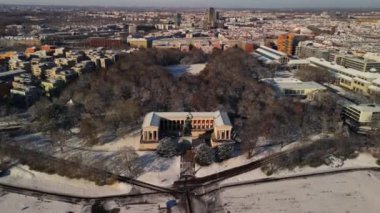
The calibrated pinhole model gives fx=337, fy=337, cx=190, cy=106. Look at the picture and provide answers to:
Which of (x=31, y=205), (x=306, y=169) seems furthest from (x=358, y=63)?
(x=31, y=205)

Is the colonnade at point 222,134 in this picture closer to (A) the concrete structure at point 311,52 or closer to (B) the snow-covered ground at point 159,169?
(B) the snow-covered ground at point 159,169

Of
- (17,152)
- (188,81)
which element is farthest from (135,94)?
(17,152)

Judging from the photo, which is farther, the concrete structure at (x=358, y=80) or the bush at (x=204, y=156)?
the concrete structure at (x=358, y=80)

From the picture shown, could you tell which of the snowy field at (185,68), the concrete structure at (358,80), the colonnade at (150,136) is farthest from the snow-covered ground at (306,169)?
the snowy field at (185,68)

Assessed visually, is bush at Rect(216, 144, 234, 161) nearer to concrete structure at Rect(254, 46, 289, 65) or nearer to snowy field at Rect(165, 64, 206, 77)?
snowy field at Rect(165, 64, 206, 77)

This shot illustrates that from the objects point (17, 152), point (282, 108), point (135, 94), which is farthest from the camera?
point (135, 94)

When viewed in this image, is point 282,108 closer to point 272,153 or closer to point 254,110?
point 254,110
